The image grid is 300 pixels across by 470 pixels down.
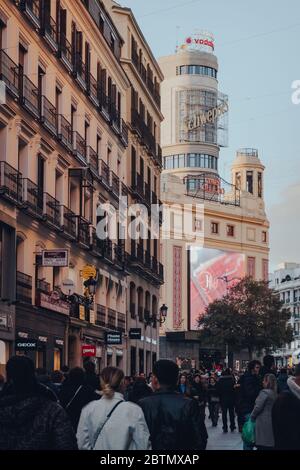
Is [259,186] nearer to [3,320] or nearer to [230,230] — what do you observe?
[230,230]

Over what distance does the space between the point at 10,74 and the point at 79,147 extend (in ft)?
33.5

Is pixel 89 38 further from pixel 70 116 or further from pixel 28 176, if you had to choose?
pixel 28 176

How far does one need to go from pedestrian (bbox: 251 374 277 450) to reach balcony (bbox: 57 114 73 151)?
25.2 metres

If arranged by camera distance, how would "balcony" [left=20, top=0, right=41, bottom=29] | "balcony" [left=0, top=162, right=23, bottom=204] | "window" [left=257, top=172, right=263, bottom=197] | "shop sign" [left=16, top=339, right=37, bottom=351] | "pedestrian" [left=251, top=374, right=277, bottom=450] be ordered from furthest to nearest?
"window" [left=257, top=172, right=263, bottom=197] → "balcony" [left=20, top=0, right=41, bottom=29] → "balcony" [left=0, top=162, right=23, bottom=204] → "shop sign" [left=16, top=339, right=37, bottom=351] → "pedestrian" [left=251, top=374, right=277, bottom=450]

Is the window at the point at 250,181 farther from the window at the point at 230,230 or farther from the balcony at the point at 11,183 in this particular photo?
the balcony at the point at 11,183

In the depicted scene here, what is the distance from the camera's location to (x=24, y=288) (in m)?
32.9

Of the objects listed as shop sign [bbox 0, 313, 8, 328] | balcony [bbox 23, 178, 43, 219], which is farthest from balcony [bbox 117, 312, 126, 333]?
shop sign [bbox 0, 313, 8, 328]

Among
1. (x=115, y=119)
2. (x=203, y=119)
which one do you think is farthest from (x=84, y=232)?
(x=203, y=119)

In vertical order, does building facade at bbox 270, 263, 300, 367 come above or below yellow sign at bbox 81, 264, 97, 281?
above

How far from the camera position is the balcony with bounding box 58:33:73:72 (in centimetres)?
3808

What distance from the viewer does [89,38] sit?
4397cm

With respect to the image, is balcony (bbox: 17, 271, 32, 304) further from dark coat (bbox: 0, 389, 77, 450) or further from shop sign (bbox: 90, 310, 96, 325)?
dark coat (bbox: 0, 389, 77, 450)

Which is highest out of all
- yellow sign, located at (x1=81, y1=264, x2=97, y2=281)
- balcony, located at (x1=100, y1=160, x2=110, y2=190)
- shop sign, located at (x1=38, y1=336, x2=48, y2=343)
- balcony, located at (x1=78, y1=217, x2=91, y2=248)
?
balcony, located at (x1=100, y1=160, x2=110, y2=190)

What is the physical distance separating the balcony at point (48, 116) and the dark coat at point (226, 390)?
10614 millimetres
